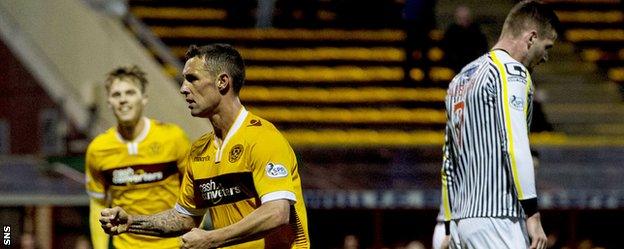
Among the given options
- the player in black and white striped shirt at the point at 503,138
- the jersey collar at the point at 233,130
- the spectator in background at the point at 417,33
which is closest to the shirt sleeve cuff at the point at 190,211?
the jersey collar at the point at 233,130

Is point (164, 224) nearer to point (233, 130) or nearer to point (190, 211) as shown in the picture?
point (190, 211)

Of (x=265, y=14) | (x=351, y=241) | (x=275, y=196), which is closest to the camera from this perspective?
(x=275, y=196)

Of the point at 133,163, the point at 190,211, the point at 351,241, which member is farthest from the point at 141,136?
the point at 351,241

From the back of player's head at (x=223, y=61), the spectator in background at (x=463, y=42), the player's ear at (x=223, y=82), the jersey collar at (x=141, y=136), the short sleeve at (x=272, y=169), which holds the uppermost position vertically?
the spectator in background at (x=463, y=42)

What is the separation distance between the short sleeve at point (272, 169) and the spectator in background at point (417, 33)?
10.8 metres

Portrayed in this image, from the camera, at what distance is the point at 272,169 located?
21.2ft

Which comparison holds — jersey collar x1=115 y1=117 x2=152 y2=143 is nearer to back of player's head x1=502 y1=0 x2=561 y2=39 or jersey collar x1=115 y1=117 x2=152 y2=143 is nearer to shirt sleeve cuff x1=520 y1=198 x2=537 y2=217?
back of player's head x1=502 y1=0 x2=561 y2=39

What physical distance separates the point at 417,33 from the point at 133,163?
8.48 metres

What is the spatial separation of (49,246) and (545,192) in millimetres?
4573

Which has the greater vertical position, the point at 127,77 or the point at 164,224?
the point at 127,77

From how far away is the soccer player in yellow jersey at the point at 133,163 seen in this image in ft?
30.4

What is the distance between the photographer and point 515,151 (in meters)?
7.12

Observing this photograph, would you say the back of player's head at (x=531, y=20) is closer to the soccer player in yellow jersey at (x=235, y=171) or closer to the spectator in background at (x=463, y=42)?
the soccer player in yellow jersey at (x=235, y=171)

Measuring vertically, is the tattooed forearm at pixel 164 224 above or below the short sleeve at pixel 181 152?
below
